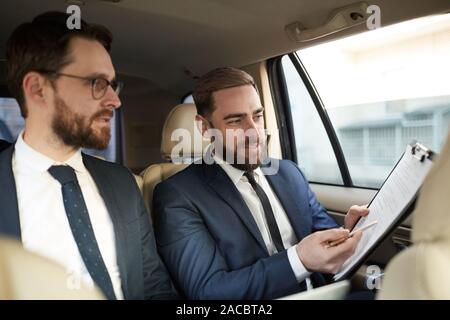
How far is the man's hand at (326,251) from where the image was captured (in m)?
1.00

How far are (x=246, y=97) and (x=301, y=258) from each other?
1.72 feet

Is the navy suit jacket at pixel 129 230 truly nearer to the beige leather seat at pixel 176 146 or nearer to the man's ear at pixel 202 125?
the beige leather seat at pixel 176 146

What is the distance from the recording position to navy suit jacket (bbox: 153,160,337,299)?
3.39 ft

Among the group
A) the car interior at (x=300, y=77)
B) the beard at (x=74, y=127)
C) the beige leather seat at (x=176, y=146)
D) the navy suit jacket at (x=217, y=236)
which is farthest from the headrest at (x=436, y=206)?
the beige leather seat at (x=176, y=146)

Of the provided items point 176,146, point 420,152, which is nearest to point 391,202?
point 420,152

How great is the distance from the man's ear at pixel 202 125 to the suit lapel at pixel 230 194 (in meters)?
0.12

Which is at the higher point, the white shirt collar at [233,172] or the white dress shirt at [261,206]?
the white shirt collar at [233,172]

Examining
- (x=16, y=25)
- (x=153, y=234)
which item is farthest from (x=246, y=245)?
(x=16, y=25)

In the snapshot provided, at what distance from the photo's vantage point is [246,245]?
3.72ft

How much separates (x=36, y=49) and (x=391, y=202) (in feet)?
2.99

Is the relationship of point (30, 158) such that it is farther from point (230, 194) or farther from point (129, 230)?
point (230, 194)

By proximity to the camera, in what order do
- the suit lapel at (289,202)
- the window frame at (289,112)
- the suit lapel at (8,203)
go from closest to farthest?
the suit lapel at (8,203) → the suit lapel at (289,202) → the window frame at (289,112)

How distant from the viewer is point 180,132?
4.33 feet

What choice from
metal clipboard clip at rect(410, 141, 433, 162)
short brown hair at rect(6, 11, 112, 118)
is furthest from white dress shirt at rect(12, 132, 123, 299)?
metal clipboard clip at rect(410, 141, 433, 162)
